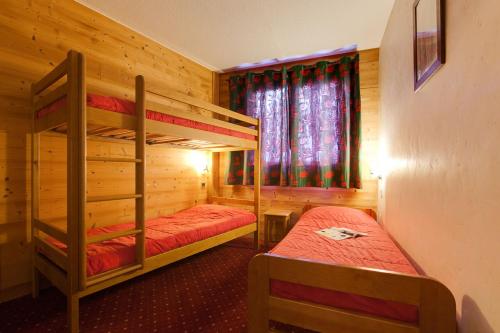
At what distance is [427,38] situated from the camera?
1491mm

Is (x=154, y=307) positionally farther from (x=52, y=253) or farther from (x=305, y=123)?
(x=305, y=123)

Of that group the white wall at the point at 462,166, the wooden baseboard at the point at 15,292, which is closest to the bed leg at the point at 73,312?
the wooden baseboard at the point at 15,292

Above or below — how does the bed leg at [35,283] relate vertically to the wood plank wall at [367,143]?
below

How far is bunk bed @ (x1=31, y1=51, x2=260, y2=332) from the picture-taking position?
5.16 ft

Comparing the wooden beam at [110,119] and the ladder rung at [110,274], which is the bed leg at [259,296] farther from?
the wooden beam at [110,119]

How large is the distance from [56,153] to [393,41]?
11.4 feet

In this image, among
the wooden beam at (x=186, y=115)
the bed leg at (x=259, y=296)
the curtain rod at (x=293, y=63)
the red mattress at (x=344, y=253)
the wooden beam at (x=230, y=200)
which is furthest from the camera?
the wooden beam at (x=230, y=200)

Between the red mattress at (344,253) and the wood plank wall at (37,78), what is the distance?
1.85 meters

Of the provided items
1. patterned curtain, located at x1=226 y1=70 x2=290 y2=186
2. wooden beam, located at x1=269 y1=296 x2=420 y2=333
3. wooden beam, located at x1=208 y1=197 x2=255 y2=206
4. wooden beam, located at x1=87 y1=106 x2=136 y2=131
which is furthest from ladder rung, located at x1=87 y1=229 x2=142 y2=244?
patterned curtain, located at x1=226 y1=70 x2=290 y2=186

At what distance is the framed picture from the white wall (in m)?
0.04

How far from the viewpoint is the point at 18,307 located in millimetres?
1949

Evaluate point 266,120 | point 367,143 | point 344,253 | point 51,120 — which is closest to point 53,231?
point 51,120

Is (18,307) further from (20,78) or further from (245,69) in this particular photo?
(245,69)

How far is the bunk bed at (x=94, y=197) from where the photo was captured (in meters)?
1.57
